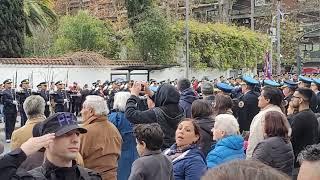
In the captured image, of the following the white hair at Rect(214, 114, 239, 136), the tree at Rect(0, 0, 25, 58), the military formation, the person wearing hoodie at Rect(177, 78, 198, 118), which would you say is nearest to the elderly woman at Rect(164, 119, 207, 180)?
the white hair at Rect(214, 114, 239, 136)

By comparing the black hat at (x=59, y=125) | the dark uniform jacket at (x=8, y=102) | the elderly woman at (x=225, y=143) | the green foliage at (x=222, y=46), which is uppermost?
the green foliage at (x=222, y=46)

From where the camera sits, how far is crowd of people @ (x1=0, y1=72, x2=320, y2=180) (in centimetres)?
330

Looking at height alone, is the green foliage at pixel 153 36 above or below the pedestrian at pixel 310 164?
above

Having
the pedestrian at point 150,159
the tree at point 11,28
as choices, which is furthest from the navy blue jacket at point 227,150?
the tree at point 11,28

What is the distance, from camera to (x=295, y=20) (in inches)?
2056

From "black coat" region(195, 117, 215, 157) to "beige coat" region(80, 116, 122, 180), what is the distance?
108 cm

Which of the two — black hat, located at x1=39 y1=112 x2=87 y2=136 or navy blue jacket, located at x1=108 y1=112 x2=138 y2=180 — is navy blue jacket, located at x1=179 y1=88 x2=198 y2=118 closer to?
navy blue jacket, located at x1=108 y1=112 x2=138 y2=180

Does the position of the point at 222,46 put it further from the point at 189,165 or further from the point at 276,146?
the point at 189,165

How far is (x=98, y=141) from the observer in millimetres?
5613

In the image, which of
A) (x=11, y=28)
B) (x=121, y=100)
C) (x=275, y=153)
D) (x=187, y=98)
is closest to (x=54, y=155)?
(x=275, y=153)

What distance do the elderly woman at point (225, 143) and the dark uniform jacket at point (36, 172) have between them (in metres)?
1.78

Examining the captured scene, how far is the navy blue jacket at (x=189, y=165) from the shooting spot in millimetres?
4840

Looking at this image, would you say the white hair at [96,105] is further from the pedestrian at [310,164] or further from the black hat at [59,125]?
the pedestrian at [310,164]

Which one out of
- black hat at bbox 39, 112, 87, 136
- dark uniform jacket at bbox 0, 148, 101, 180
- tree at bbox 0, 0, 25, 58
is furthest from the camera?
tree at bbox 0, 0, 25, 58
